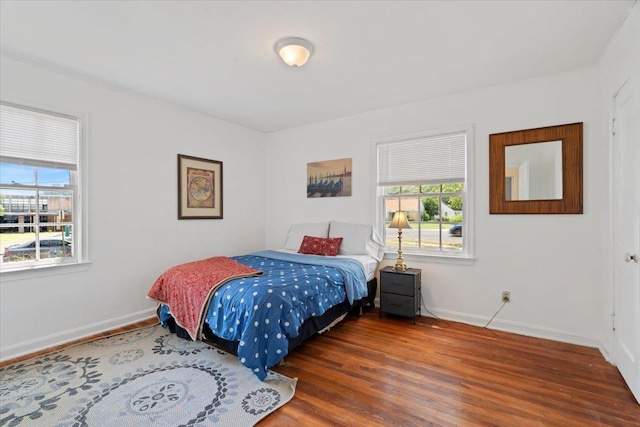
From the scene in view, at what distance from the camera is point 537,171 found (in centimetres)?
302

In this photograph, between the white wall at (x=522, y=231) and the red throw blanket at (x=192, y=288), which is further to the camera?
the white wall at (x=522, y=231)

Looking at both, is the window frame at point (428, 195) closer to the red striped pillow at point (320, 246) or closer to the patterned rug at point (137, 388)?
the red striped pillow at point (320, 246)

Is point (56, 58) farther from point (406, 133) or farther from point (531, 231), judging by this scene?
point (531, 231)

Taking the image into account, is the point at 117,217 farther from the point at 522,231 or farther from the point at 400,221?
the point at 522,231

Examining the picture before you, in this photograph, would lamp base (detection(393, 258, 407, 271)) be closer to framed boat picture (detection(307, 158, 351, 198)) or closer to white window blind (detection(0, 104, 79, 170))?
framed boat picture (detection(307, 158, 351, 198))

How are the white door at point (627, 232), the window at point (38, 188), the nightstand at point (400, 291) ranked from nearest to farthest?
1. the white door at point (627, 232)
2. the window at point (38, 188)
3. the nightstand at point (400, 291)

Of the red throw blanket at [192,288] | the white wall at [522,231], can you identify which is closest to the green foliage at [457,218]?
the white wall at [522,231]

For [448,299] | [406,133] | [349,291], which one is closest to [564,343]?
[448,299]

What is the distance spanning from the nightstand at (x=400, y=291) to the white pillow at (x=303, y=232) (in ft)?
3.55

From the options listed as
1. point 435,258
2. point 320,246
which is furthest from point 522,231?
point 320,246

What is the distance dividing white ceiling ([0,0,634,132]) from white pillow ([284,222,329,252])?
5.81ft

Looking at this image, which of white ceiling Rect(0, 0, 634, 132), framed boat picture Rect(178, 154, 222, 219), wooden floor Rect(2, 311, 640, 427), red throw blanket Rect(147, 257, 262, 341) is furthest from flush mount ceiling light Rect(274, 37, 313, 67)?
wooden floor Rect(2, 311, 640, 427)

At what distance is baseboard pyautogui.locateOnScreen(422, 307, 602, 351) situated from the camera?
2.81 meters

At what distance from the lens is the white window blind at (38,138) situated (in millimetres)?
2623
